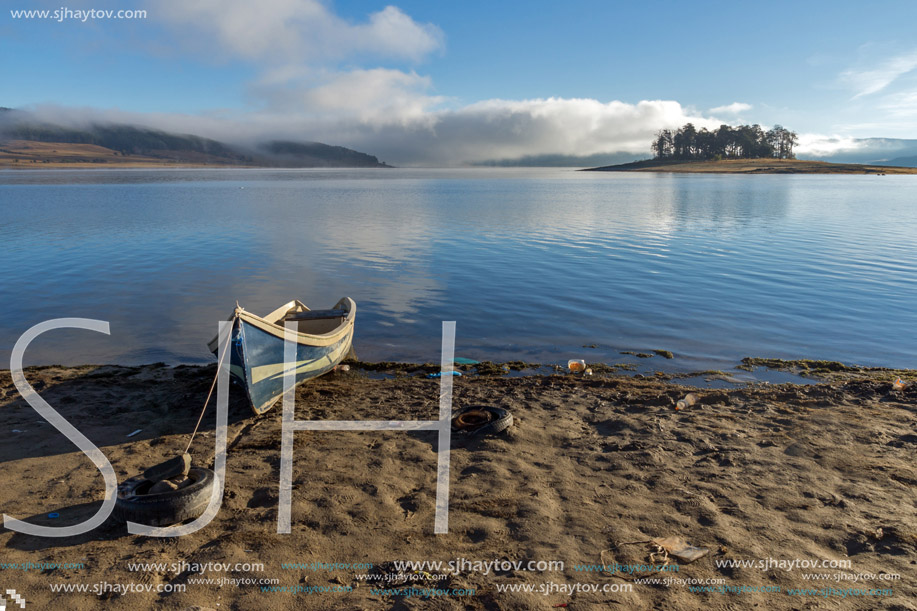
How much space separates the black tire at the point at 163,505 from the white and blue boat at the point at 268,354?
9.27 feet

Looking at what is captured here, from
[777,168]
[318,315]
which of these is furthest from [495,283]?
[777,168]

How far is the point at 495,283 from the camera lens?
21312 millimetres

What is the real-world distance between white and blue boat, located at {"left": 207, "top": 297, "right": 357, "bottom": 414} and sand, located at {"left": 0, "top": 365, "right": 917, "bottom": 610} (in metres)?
0.48

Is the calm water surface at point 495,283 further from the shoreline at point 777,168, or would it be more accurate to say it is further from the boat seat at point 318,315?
the shoreline at point 777,168

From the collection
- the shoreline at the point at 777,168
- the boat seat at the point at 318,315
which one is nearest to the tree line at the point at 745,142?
the shoreline at the point at 777,168

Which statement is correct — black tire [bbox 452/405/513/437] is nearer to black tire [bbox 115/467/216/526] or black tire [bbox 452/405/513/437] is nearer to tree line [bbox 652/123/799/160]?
black tire [bbox 115/467/216/526]

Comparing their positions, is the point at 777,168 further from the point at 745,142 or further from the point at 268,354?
the point at 268,354

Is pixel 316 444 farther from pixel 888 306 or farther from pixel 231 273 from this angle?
pixel 888 306

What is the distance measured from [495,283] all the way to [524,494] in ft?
48.7

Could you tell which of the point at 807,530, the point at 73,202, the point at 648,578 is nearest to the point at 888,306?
the point at 807,530

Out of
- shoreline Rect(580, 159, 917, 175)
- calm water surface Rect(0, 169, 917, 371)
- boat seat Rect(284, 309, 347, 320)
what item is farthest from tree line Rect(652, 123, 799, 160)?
boat seat Rect(284, 309, 347, 320)

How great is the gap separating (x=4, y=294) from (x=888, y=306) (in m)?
29.7

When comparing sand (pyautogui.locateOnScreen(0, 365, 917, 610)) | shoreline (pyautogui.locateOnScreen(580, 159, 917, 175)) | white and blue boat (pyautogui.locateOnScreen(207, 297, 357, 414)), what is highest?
shoreline (pyautogui.locateOnScreen(580, 159, 917, 175))

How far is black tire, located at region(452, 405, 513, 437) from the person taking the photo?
339 inches
